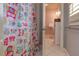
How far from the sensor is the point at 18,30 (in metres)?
1.04

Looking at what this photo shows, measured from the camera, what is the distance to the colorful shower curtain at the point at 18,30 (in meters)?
0.93

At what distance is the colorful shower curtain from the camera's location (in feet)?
3.06

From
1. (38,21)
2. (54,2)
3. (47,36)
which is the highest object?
(54,2)

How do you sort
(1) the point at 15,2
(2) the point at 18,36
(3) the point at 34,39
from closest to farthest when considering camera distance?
(1) the point at 15,2 < (2) the point at 18,36 < (3) the point at 34,39

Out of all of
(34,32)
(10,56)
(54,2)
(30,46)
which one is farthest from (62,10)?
(10,56)

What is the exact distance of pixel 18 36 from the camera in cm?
107

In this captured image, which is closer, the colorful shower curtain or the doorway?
the colorful shower curtain

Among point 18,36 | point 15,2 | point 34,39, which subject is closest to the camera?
point 15,2

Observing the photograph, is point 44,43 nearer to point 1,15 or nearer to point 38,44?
point 38,44

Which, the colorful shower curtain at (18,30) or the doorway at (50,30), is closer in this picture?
the colorful shower curtain at (18,30)

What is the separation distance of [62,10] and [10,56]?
61 cm

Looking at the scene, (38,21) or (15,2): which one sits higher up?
(15,2)

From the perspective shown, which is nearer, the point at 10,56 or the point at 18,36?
the point at 10,56

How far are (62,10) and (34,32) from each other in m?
0.35
